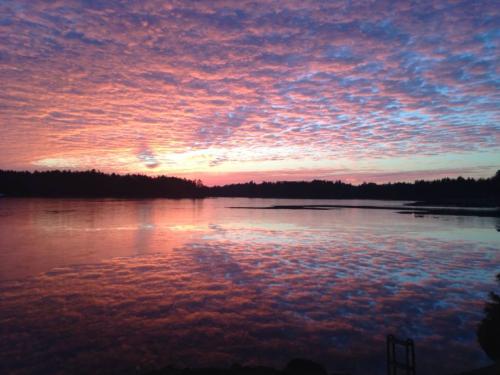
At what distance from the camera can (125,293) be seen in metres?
16.9

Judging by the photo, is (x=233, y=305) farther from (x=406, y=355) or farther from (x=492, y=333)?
(x=492, y=333)

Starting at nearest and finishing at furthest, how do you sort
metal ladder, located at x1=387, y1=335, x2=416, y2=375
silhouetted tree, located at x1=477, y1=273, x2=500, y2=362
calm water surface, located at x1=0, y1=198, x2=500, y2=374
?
1. metal ladder, located at x1=387, y1=335, x2=416, y2=375
2. silhouetted tree, located at x1=477, y1=273, x2=500, y2=362
3. calm water surface, located at x1=0, y1=198, x2=500, y2=374

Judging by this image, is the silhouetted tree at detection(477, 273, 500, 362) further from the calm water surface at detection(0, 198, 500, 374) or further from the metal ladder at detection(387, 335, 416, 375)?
the metal ladder at detection(387, 335, 416, 375)

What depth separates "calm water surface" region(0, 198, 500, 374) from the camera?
424 inches

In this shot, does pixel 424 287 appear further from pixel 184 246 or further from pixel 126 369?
pixel 184 246

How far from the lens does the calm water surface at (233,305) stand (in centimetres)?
1076

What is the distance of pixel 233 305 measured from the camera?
1549 cm

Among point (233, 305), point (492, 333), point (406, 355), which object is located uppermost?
point (406, 355)

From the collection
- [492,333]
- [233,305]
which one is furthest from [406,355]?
[233,305]

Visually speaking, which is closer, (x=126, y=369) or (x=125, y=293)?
(x=126, y=369)

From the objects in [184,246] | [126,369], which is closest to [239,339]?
[126,369]

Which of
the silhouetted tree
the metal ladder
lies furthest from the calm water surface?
the metal ladder

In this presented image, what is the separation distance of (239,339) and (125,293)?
7.38 m

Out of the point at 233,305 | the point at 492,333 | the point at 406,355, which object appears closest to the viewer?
the point at 406,355
